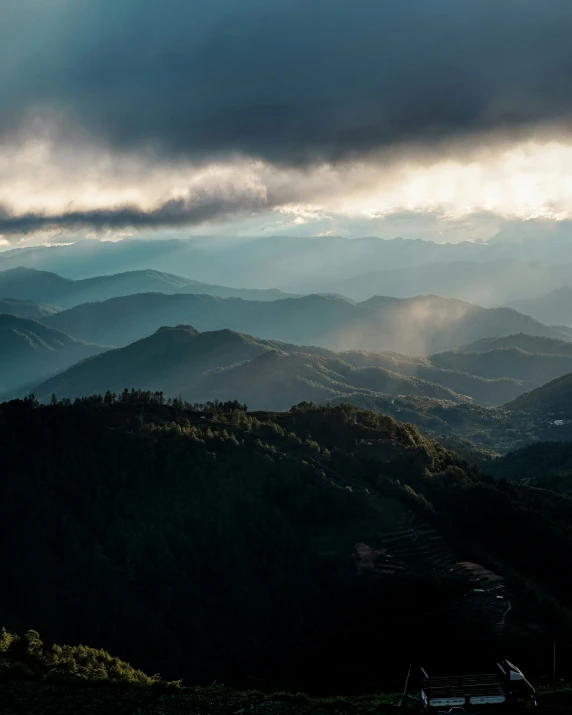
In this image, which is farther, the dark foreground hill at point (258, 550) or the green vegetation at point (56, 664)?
the dark foreground hill at point (258, 550)

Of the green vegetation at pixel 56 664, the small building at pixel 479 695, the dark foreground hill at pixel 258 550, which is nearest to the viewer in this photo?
the small building at pixel 479 695

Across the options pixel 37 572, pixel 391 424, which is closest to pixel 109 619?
pixel 37 572

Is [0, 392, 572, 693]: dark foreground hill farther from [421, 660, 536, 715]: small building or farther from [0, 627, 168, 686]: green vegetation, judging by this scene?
[421, 660, 536, 715]: small building

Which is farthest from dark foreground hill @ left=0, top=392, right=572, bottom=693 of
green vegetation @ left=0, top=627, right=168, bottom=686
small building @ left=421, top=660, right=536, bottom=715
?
small building @ left=421, top=660, right=536, bottom=715

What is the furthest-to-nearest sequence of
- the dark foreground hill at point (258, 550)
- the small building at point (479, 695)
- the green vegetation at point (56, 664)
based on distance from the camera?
the dark foreground hill at point (258, 550) < the green vegetation at point (56, 664) < the small building at point (479, 695)

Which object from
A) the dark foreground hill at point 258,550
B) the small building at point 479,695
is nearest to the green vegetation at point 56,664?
the dark foreground hill at point 258,550

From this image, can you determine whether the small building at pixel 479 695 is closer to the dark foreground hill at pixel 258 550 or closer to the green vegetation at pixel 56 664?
the green vegetation at pixel 56 664

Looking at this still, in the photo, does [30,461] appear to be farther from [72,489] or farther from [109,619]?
[109,619]

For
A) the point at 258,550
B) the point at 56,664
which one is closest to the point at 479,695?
the point at 56,664
